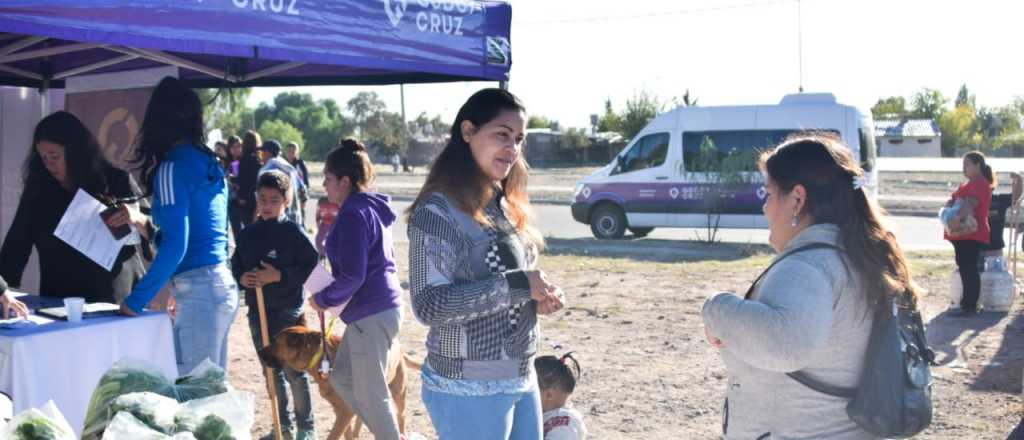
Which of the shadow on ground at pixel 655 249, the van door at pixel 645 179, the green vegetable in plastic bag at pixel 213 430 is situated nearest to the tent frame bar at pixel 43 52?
the green vegetable in plastic bag at pixel 213 430

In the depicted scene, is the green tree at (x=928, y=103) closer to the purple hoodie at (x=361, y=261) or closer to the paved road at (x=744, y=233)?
the paved road at (x=744, y=233)

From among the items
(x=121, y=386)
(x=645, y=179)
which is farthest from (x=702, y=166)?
(x=121, y=386)

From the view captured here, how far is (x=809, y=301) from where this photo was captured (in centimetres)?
253

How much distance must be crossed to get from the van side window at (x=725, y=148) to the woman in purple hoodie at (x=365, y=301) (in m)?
12.4

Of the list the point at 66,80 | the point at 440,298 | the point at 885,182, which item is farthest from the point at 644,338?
the point at 885,182

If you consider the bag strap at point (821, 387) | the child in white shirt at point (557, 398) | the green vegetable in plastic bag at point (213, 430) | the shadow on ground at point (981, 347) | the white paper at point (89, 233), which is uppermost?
the white paper at point (89, 233)

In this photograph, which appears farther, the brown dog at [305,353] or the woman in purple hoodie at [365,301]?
the brown dog at [305,353]

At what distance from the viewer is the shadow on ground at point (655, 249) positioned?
1499 centimetres

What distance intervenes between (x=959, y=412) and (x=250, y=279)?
4.66 meters

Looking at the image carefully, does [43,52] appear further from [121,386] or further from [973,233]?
[973,233]

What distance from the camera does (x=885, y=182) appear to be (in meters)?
36.6

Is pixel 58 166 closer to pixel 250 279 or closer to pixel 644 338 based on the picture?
pixel 250 279

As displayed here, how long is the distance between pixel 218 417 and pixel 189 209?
243 cm

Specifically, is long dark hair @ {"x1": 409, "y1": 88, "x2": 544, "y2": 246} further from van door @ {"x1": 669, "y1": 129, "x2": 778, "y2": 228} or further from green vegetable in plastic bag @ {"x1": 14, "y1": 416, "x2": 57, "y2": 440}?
van door @ {"x1": 669, "y1": 129, "x2": 778, "y2": 228}
